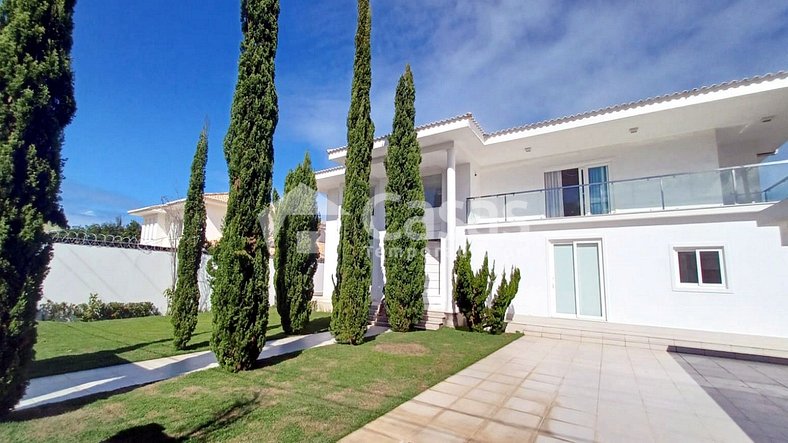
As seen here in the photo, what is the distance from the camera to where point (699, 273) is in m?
9.34

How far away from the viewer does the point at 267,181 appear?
6.42 m

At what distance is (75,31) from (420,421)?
683cm

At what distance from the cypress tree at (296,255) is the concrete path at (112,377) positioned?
2.01 meters

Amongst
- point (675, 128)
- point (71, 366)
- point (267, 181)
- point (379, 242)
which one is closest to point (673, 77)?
point (675, 128)

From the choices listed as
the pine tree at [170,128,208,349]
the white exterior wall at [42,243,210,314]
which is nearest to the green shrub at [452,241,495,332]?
the pine tree at [170,128,208,349]

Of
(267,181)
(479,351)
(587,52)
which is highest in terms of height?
(587,52)

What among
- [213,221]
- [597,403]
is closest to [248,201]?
[597,403]

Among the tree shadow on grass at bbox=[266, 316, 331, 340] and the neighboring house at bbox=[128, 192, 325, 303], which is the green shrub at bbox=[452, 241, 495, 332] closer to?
the tree shadow on grass at bbox=[266, 316, 331, 340]

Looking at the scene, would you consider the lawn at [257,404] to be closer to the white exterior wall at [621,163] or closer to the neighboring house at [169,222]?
the white exterior wall at [621,163]

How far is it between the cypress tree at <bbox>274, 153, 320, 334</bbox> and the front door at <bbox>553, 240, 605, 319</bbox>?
319 inches

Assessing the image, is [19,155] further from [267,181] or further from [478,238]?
[478,238]

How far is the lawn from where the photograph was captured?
3.71 metres

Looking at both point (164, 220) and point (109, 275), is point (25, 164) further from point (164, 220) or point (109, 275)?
point (164, 220)

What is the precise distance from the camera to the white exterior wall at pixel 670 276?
8547mm
